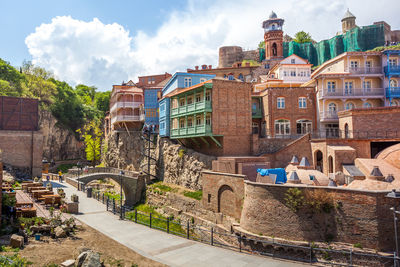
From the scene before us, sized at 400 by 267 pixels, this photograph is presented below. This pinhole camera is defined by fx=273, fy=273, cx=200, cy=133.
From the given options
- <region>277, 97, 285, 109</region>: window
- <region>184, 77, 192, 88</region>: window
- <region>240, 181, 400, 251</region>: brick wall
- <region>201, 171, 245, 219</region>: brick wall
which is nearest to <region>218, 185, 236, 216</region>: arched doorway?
<region>201, 171, 245, 219</region>: brick wall

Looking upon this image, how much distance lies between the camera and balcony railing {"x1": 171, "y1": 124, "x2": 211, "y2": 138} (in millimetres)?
28469

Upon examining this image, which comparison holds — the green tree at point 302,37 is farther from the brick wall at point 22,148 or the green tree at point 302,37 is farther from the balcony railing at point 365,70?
the brick wall at point 22,148

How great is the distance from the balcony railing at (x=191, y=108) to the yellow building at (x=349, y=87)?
14572mm

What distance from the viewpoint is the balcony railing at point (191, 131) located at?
1121 inches

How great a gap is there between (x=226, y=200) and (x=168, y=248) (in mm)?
9557

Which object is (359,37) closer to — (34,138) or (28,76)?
(34,138)

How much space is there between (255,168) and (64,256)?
17.0m

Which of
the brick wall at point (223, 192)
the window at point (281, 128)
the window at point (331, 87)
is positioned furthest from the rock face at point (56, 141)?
the window at point (331, 87)

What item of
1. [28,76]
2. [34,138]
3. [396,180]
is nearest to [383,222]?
[396,180]

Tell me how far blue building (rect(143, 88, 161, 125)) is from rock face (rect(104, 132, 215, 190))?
397cm

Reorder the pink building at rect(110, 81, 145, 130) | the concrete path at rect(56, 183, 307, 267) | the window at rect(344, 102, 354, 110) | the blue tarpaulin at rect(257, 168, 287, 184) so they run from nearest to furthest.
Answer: the concrete path at rect(56, 183, 307, 267) < the blue tarpaulin at rect(257, 168, 287, 184) < the window at rect(344, 102, 354, 110) < the pink building at rect(110, 81, 145, 130)

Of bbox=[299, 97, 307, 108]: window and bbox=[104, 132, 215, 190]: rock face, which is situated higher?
bbox=[299, 97, 307, 108]: window

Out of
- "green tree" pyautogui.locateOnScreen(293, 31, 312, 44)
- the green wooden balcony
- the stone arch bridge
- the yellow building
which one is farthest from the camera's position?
"green tree" pyautogui.locateOnScreen(293, 31, 312, 44)

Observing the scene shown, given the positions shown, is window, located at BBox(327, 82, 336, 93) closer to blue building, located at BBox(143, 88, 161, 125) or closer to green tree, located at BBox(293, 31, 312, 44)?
blue building, located at BBox(143, 88, 161, 125)
